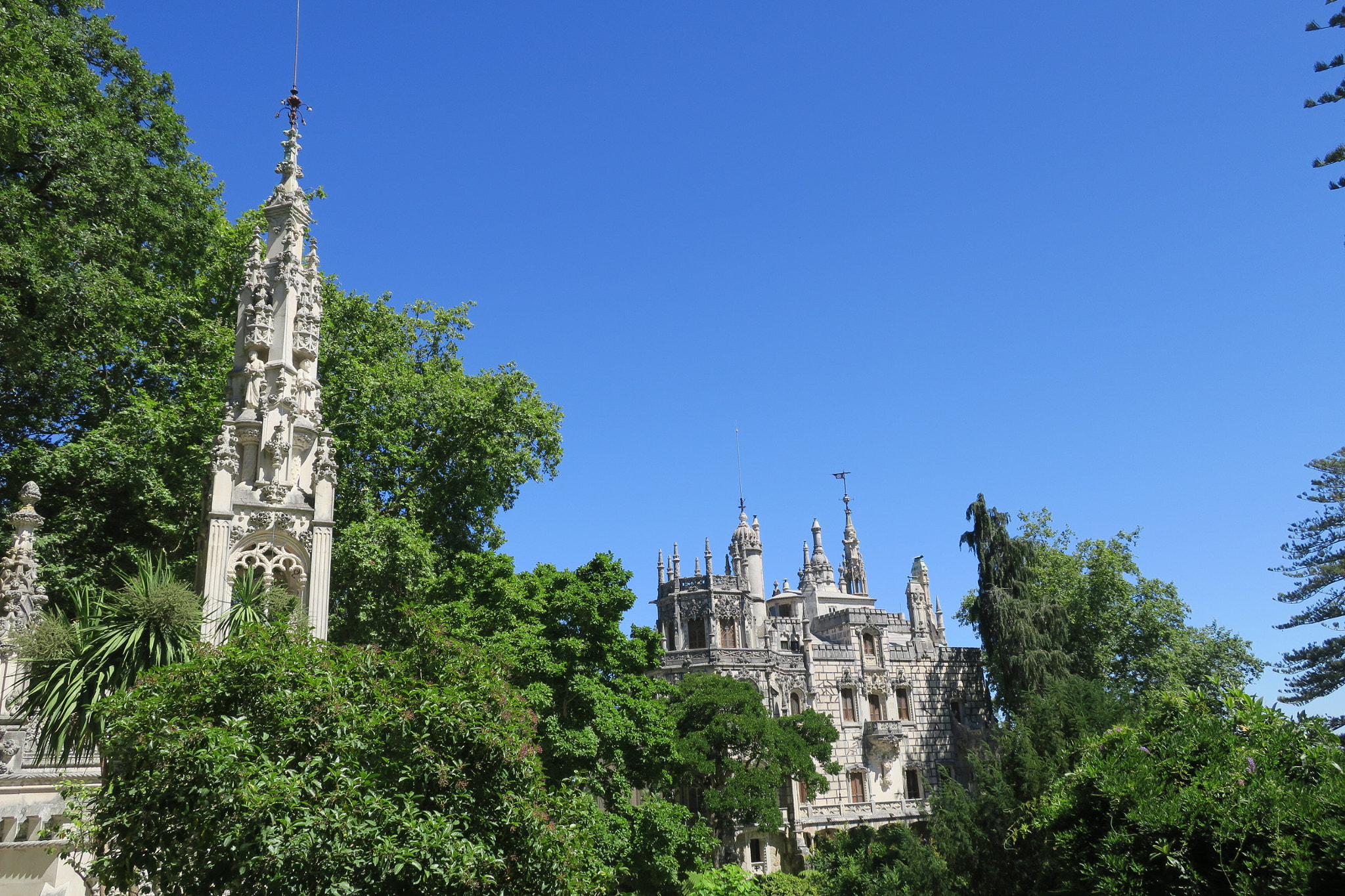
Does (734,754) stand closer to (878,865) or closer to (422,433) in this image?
(878,865)

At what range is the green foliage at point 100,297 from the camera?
16.9 metres

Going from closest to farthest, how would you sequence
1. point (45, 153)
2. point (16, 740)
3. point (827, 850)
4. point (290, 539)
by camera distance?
1. point (16, 740)
2. point (290, 539)
3. point (45, 153)
4. point (827, 850)

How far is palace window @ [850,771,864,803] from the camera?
44.4 metres

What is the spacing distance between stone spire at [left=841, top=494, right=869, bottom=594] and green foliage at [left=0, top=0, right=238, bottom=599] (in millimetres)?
50181

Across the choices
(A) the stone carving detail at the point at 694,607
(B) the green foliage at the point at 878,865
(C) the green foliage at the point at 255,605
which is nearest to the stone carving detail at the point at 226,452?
(C) the green foliage at the point at 255,605

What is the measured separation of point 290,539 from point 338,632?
40.3 feet

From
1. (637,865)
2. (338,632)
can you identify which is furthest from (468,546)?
(637,865)

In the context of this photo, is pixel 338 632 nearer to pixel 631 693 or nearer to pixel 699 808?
pixel 631 693

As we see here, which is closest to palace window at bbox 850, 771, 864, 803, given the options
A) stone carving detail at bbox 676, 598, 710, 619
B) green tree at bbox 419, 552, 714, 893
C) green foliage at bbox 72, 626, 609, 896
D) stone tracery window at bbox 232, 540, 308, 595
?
stone carving detail at bbox 676, 598, 710, 619

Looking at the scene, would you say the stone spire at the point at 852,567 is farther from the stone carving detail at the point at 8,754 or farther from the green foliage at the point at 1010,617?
the stone carving detail at the point at 8,754

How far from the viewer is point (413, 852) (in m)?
7.29

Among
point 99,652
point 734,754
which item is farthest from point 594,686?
point 734,754

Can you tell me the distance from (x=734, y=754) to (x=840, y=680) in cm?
1195

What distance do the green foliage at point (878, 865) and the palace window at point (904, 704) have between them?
8708 mm
